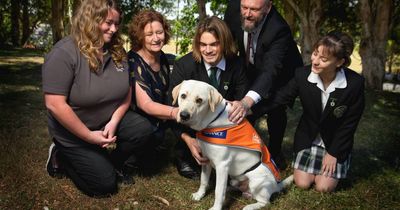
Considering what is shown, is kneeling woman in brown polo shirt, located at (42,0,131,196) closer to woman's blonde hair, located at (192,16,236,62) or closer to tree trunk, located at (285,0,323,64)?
woman's blonde hair, located at (192,16,236,62)

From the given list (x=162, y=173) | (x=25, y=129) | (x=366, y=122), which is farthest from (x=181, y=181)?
(x=366, y=122)

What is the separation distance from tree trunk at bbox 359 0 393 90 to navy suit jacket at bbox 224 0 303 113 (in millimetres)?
8789

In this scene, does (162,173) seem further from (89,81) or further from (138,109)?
(89,81)

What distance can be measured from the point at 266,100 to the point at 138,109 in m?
1.67

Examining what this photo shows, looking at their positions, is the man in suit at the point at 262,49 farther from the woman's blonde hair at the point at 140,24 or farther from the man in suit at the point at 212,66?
the woman's blonde hair at the point at 140,24

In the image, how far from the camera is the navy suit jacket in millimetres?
4102

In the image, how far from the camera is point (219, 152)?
3.41 meters

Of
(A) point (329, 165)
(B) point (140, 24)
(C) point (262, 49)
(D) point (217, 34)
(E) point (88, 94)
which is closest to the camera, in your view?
(E) point (88, 94)

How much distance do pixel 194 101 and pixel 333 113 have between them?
1.73m

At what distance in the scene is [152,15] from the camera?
4180mm

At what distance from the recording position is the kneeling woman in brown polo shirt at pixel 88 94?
3.40 m

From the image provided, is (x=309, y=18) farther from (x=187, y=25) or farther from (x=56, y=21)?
(x=56, y=21)

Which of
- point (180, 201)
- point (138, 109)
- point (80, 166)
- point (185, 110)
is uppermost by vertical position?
point (185, 110)

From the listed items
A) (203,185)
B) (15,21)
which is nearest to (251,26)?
(203,185)
